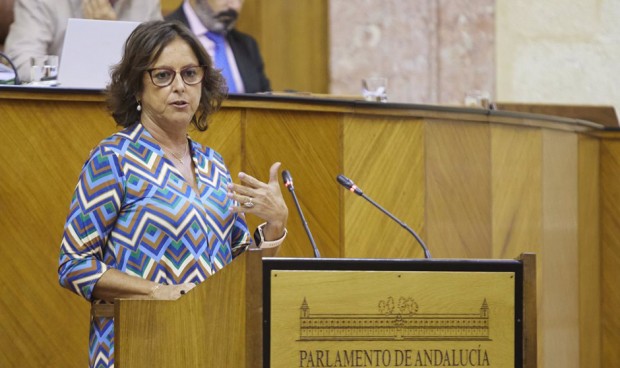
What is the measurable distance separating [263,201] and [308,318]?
499mm

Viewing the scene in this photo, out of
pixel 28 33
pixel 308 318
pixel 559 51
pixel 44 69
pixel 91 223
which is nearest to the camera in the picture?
pixel 308 318

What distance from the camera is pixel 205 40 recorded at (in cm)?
559

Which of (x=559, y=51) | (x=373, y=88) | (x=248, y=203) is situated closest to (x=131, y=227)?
(x=248, y=203)

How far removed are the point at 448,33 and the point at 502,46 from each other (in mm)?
447

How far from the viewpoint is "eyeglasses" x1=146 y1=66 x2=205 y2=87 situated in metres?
3.03

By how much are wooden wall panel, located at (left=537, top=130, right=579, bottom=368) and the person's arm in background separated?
1921mm

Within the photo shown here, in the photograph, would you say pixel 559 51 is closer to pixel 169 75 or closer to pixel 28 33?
pixel 28 33

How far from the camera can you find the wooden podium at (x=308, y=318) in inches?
99.8

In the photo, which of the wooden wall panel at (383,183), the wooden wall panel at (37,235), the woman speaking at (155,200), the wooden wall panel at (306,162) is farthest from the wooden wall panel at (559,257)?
the woman speaking at (155,200)

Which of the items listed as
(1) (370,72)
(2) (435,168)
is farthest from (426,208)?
(1) (370,72)

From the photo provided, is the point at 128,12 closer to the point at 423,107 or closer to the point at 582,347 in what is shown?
the point at 423,107

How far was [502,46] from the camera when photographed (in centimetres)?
742

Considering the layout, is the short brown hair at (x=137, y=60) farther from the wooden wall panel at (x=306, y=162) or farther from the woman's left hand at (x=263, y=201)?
the wooden wall panel at (x=306, y=162)

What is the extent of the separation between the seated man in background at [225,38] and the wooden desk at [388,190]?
1225 millimetres
